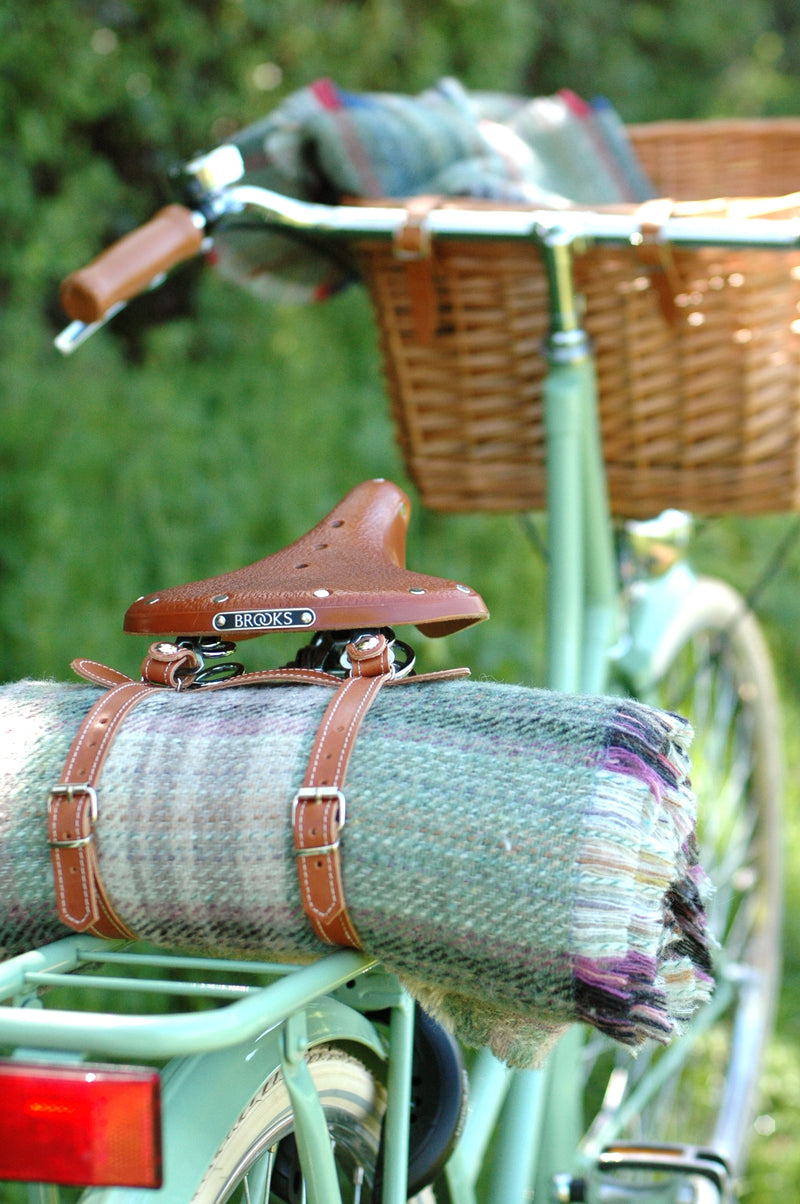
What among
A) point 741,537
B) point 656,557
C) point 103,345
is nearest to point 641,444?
point 656,557

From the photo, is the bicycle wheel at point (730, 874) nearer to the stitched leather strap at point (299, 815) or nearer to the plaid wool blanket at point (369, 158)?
the plaid wool blanket at point (369, 158)

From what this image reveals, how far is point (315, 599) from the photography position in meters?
0.83

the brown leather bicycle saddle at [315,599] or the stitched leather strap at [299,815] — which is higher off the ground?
the brown leather bicycle saddle at [315,599]

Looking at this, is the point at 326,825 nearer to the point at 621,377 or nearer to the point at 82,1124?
the point at 82,1124

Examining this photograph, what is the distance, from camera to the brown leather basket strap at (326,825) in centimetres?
72

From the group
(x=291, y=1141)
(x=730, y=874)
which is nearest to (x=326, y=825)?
(x=291, y=1141)

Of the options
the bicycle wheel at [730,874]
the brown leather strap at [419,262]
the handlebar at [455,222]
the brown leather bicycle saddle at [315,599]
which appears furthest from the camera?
the bicycle wheel at [730,874]

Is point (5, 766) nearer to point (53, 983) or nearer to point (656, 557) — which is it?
point (53, 983)

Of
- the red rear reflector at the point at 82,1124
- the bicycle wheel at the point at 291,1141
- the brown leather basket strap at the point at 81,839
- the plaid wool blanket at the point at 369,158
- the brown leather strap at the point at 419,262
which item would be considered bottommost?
the bicycle wheel at the point at 291,1141

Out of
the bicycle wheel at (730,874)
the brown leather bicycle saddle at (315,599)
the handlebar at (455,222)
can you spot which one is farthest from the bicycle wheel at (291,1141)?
the bicycle wheel at (730,874)

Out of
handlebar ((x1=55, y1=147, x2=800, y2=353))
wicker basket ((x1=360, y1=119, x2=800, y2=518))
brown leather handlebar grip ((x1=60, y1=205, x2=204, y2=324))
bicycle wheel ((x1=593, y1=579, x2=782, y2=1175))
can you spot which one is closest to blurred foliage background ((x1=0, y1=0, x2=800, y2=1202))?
bicycle wheel ((x1=593, y1=579, x2=782, y2=1175))

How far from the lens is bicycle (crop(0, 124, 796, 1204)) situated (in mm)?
722

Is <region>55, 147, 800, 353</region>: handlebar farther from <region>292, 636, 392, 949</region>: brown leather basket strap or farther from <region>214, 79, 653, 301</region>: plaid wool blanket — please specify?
<region>292, 636, 392, 949</region>: brown leather basket strap

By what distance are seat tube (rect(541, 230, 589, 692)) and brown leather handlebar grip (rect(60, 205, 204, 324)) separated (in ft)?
1.29
